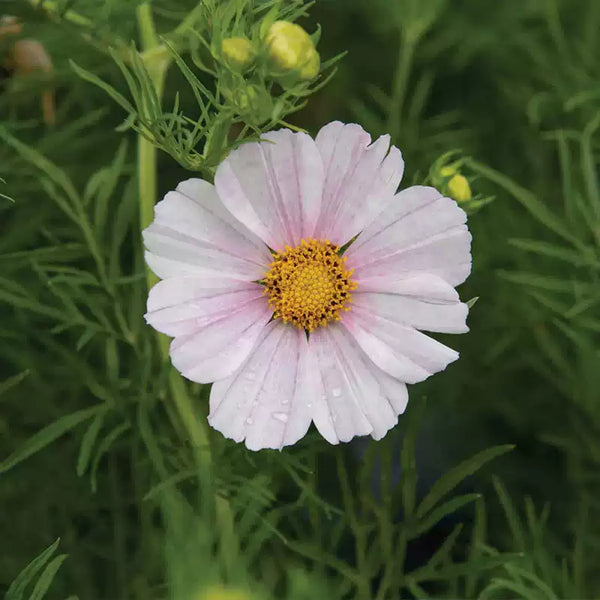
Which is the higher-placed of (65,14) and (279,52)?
(65,14)

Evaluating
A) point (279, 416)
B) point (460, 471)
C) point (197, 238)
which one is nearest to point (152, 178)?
point (197, 238)

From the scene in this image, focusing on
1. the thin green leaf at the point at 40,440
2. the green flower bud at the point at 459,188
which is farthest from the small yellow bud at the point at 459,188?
the thin green leaf at the point at 40,440

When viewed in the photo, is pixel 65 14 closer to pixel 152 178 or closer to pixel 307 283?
pixel 152 178

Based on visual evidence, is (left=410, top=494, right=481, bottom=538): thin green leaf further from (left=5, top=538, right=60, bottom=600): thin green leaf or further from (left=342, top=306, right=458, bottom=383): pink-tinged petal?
(left=5, top=538, right=60, bottom=600): thin green leaf

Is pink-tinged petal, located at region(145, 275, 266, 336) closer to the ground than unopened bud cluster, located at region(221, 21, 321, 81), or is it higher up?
closer to the ground

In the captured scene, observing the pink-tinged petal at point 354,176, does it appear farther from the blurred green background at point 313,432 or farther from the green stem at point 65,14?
the green stem at point 65,14

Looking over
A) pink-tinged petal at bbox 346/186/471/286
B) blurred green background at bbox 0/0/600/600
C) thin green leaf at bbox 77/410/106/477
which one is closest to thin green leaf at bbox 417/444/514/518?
blurred green background at bbox 0/0/600/600
